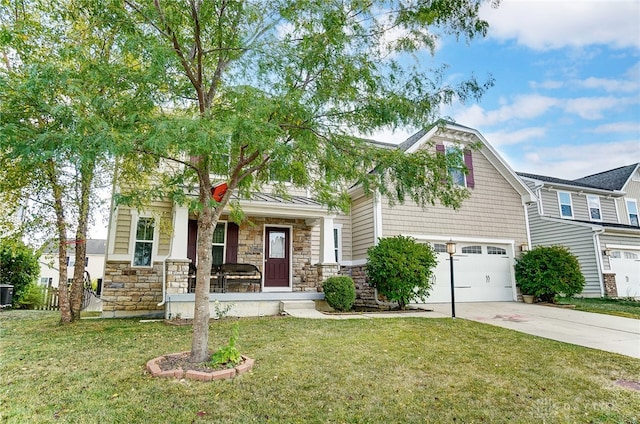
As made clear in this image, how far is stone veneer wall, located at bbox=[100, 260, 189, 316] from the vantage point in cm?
955

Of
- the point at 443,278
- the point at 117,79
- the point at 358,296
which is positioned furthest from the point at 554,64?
the point at 117,79

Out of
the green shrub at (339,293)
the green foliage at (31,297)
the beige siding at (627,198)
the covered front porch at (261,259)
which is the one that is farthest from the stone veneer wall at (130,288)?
the beige siding at (627,198)

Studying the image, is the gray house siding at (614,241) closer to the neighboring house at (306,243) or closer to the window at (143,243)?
the neighboring house at (306,243)

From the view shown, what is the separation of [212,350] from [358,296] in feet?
23.4

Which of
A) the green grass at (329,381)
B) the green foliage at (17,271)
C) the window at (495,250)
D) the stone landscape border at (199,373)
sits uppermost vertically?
the window at (495,250)

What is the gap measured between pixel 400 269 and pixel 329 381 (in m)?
5.99

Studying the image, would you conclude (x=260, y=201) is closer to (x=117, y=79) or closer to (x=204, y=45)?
(x=204, y=45)

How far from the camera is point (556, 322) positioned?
822cm

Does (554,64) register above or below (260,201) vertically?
above

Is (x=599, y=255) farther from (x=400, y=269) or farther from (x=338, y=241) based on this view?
(x=338, y=241)

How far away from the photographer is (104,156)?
3.54 m

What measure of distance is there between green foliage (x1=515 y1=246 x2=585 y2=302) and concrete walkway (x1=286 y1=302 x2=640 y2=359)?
0.95m

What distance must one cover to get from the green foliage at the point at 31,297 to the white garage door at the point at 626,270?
22.2m

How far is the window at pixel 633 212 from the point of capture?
61.6 feet
